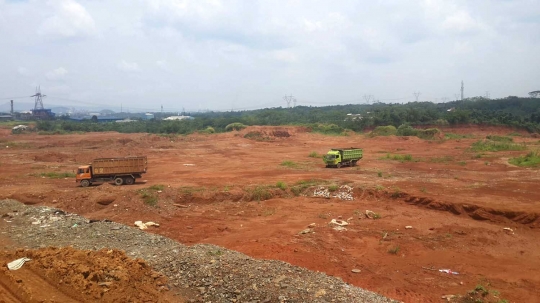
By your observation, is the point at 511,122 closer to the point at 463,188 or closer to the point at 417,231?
the point at 463,188

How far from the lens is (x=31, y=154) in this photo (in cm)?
4384

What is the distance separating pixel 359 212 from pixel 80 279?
1408 centimetres

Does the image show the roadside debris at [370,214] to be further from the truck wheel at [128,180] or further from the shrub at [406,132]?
the shrub at [406,132]

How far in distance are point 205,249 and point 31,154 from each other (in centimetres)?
4026

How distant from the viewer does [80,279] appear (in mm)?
8820

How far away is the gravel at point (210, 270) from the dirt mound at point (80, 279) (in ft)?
2.32

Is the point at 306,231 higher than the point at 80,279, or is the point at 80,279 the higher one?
the point at 80,279

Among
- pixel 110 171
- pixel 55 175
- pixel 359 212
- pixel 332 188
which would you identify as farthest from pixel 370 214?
pixel 55 175

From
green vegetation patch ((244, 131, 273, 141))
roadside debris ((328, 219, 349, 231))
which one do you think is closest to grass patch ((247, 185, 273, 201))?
roadside debris ((328, 219, 349, 231))

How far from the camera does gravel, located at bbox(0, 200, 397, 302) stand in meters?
8.92

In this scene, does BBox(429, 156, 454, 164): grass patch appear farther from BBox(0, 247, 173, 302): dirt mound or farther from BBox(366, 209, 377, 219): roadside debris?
BBox(0, 247, 173, 302): dirt mound

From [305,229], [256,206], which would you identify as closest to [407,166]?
[256,206]

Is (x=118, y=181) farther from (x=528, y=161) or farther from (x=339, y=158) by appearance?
(x=528, y=161)

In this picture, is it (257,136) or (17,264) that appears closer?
(17,264)
